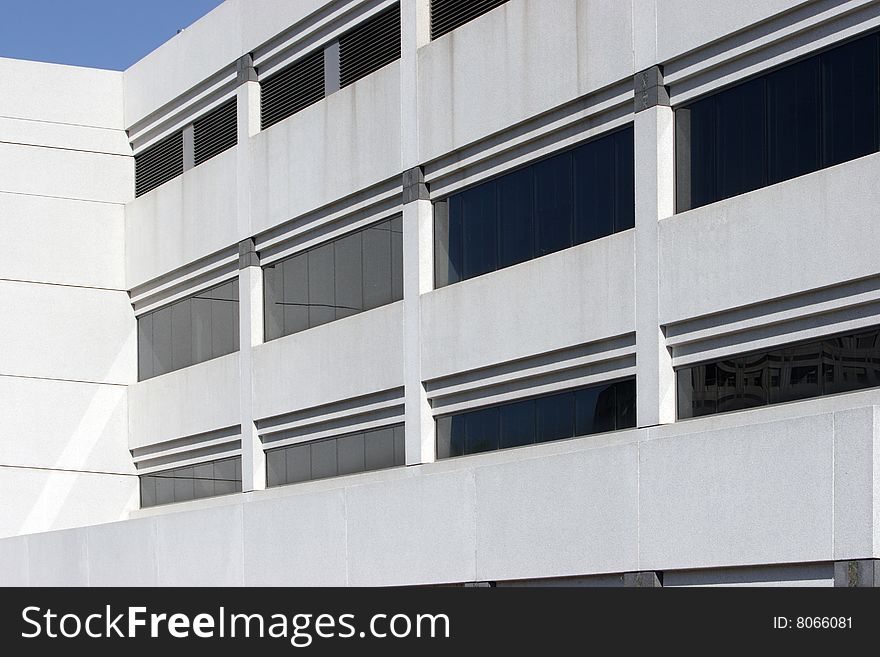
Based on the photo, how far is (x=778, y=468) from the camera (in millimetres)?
19516

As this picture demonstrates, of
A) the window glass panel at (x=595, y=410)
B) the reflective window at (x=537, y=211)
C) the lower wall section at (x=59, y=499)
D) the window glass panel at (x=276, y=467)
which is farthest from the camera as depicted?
the lower wall section at (x=59, y=499)

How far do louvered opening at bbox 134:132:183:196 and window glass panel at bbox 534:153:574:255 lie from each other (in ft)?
51.0

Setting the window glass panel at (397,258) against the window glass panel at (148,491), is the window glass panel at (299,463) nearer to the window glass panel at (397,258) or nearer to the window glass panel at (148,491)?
the window glass panel at (397,258)

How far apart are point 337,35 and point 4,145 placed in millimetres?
11622

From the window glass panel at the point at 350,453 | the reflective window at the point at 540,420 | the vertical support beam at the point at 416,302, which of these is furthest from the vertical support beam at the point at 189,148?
the reflective window at the point at 540,420

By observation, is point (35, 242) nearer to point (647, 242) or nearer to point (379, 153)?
point (379, 153)

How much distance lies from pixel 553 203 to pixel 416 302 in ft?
13.9

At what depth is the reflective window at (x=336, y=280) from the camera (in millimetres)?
32688

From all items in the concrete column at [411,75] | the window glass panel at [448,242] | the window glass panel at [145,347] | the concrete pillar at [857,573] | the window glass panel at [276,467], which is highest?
the concrete column at [411,75]

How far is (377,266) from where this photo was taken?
33156 mm

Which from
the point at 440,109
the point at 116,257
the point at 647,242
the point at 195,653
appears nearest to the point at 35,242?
the point at 116,257

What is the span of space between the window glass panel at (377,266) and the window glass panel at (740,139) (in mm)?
9621

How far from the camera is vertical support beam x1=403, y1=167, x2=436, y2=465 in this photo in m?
30.8

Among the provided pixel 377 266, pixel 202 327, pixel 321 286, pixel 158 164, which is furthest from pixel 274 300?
pixel 158 164
